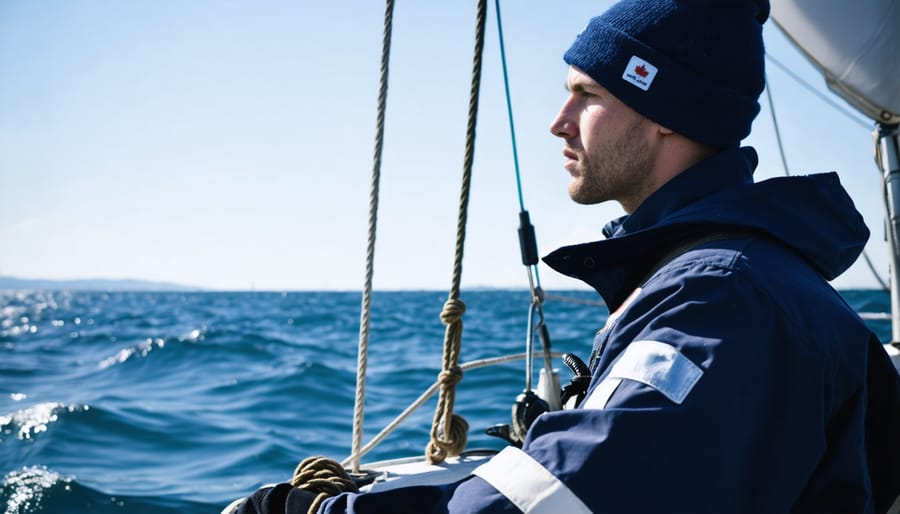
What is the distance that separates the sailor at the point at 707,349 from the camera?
3.25ft

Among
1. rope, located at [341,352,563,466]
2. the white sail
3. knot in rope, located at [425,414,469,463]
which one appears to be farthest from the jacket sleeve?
the white sail

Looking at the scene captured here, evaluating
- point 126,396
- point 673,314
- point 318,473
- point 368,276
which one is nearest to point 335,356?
point 126,396

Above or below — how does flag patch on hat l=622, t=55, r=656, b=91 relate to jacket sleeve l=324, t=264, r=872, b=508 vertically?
above

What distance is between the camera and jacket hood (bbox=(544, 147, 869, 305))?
121cm

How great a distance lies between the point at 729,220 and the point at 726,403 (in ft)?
1.03

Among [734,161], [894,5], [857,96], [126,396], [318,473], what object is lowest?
[126,396]

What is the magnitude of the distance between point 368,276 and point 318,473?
1071 mm

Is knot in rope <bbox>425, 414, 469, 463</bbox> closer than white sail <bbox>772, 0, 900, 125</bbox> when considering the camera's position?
Yes

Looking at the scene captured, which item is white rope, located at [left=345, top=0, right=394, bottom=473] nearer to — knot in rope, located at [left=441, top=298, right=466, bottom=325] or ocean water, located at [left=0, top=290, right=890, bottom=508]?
knot in rope, located at [left=441, top=298, right=466, bottom=325]

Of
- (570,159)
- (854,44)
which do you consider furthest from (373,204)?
(854,44)

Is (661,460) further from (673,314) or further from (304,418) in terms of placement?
(304,418)

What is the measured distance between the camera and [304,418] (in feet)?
20.7

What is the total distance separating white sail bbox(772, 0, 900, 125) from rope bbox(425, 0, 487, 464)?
1.40 metres

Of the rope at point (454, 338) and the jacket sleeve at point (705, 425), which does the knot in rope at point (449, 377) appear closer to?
the rope at point (454, 338)
